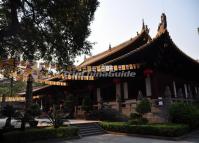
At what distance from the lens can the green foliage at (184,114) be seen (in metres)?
14.8

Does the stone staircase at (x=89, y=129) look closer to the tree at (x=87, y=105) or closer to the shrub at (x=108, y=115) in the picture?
the shrub at (x=108, y=115)

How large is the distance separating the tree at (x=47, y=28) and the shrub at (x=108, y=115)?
5.94m

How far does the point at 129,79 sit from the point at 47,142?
30.2 ft

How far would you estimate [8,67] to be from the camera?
677 inches

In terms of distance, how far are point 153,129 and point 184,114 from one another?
2.57m

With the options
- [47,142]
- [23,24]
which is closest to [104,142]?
[47,142]

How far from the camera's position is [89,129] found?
1623 centimetres

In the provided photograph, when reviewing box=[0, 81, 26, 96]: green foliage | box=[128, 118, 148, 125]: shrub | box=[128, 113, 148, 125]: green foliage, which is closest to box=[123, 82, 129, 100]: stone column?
box=[128, 113, 148, 125]: green foliage

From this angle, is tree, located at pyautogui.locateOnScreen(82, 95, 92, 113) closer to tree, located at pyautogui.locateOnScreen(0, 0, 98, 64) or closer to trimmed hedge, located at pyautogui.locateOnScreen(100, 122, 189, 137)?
trimmed hedge, located at pyautogui.locateOnScreen(100, 122, 189, 137)

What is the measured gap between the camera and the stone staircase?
50.7ft

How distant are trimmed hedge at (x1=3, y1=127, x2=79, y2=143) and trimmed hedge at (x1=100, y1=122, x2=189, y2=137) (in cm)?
272

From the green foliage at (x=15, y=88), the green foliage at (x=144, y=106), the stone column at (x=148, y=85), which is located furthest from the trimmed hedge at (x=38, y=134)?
the green foliage at (x=15, y=88)

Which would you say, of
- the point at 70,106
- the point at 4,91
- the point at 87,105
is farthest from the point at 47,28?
the point at 4,91

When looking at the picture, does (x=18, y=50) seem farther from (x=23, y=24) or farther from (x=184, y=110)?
(x=184, y=110)
